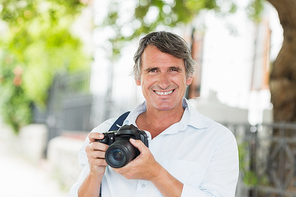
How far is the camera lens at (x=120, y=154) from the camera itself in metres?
1.47

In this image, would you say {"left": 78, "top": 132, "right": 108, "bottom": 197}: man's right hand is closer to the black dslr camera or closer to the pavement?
the black dslr camera

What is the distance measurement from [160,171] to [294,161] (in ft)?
11.8

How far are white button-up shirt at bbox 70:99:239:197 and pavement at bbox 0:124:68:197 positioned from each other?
5920mm

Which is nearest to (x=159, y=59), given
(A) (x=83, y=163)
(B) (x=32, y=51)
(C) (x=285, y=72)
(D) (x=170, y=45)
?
(D) (x=170, y=45)

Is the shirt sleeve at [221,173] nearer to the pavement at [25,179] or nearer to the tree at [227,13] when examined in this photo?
the tree at [227,13]

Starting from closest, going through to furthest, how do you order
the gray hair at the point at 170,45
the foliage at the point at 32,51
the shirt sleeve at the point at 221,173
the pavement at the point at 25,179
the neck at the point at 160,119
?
the shirt sleeve at the point at 221,173 < the gray hair at the point at 170,45 < the neck at the point at 160,119 < the foliage at the point at 32,51 < the pavement at the point at 25,179

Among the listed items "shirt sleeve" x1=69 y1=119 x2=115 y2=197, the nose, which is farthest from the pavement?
the nose

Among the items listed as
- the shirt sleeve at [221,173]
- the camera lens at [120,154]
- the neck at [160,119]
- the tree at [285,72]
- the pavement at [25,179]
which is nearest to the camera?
the camera lens at [120,154]

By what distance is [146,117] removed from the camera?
6.47 ft

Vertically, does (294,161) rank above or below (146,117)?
below

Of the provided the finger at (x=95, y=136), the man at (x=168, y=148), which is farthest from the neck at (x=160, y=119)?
the finger at (x=95, y=136)

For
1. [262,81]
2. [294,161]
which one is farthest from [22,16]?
[262,81]

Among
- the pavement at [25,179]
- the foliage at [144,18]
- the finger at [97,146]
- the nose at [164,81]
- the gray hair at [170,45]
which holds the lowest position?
the pavement at [25,179]

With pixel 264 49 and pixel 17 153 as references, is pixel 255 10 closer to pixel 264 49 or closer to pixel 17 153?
pixel 264 49
